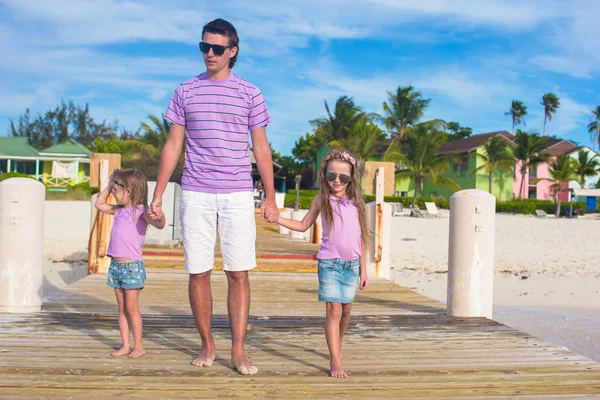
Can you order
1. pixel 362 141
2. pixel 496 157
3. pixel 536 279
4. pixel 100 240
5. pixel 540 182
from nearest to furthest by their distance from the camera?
1. pixel 100 240
2. pixel 536 279
3. pixel 362 141
4. pixel 496 157
5. pixel 540 182

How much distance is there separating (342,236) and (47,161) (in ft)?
166

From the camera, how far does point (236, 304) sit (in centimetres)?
363

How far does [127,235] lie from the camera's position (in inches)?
157

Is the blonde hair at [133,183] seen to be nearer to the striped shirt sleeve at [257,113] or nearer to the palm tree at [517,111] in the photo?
the striped shirt sleeve at [257,113]

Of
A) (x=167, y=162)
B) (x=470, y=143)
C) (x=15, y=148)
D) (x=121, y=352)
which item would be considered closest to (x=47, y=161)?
(x=15, y=148)

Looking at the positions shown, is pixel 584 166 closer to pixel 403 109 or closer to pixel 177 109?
pixel 403 109

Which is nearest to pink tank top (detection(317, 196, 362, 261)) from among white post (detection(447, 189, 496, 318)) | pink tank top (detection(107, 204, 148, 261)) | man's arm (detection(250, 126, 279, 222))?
man's arm (detection(250, 126, 279, 222))

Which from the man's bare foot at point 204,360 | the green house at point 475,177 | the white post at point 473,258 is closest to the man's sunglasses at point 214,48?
the man's bare foot at point 204,360

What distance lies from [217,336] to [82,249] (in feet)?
42.0

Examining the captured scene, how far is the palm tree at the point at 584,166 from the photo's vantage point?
52156 mm

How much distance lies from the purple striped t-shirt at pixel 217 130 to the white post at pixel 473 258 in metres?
2.58

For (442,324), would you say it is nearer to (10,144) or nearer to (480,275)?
(480,275)

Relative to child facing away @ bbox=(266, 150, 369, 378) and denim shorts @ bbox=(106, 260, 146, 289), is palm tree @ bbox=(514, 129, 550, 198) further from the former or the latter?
denim shorts @ bbox=(106, 260, 146, 289)

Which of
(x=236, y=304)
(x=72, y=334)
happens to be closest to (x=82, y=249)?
(x=72, y=334)
